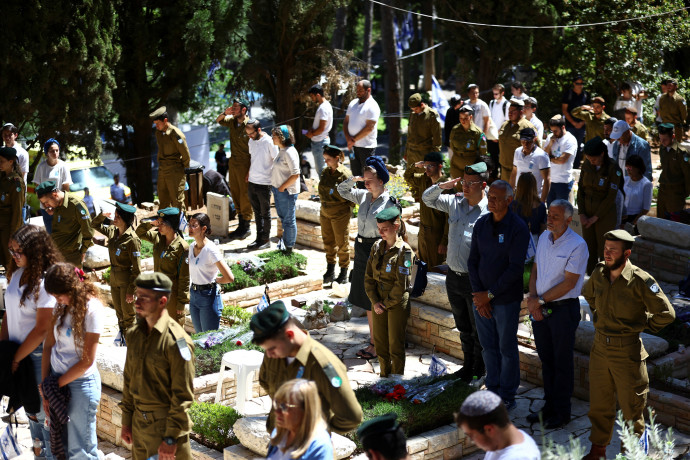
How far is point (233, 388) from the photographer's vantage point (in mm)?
8406

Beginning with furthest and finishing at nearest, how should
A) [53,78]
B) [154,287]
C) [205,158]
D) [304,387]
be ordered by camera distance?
1. [205,158]
2. [53,78]
3. [154,287]
4. [304,387]

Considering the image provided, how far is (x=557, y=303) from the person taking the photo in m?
7.42

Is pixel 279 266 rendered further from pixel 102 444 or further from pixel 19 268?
pixel 19 268

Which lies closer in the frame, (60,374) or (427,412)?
(60,374)

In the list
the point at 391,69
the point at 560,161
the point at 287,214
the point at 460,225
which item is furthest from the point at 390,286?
the point at 391,69

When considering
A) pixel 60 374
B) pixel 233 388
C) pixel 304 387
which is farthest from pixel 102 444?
pixel 304 387

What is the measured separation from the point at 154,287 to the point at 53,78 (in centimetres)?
1078

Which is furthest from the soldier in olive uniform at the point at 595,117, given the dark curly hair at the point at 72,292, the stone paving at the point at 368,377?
the dark curly hair at the point at 72,292

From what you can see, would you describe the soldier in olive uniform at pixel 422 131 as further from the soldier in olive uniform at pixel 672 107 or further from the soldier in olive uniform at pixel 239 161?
the soldier in olive uniform at pixel 672 107

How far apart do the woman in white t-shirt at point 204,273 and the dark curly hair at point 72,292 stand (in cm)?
242

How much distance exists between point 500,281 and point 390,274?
0.94 m

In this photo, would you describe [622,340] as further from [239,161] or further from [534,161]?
[239,161]

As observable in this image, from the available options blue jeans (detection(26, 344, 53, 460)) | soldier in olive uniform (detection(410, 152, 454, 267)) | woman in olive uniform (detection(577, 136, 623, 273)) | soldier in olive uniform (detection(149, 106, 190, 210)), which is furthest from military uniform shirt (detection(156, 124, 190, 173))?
blue jeans (detection(26, 344, 53, 460))

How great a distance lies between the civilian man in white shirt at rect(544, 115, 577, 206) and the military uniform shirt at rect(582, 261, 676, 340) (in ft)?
16.5
